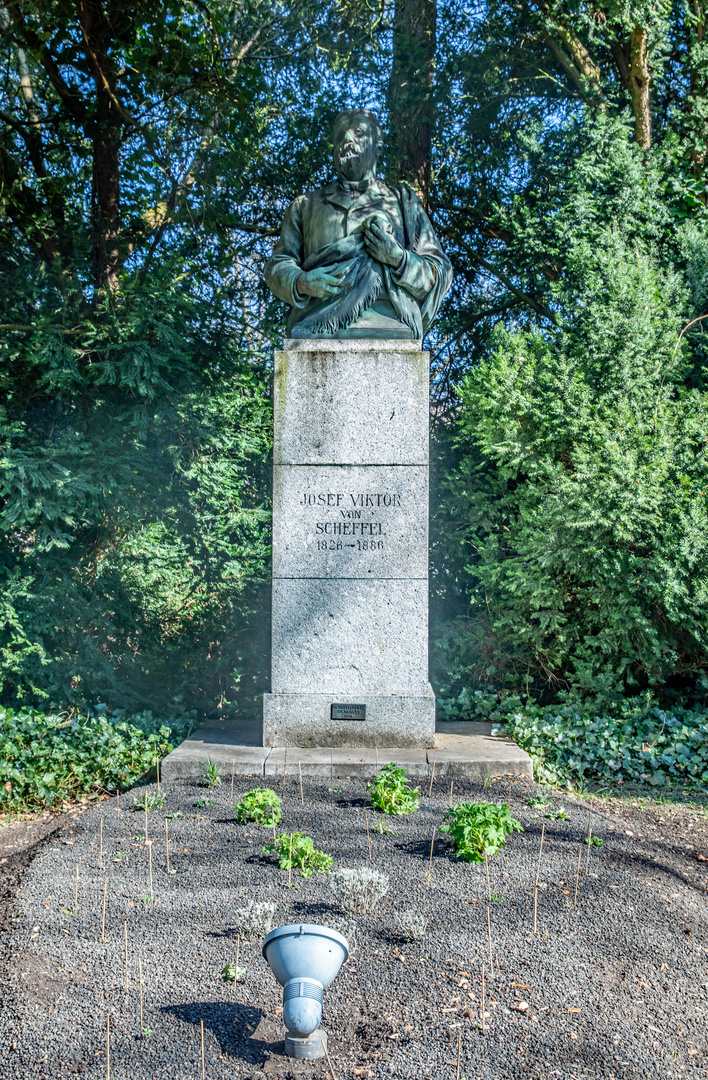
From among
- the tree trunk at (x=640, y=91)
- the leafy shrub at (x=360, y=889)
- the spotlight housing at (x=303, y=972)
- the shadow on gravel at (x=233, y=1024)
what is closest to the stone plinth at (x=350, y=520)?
the leafy shrub at (x=360, y=889)

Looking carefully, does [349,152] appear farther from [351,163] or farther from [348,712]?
[348,712]

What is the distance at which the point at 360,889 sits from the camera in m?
3.12

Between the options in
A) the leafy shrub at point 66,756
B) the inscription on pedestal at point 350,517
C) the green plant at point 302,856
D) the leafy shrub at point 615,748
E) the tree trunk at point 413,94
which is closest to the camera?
the green plant at point 302,856

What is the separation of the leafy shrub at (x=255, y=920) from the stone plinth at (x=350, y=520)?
7.41 feet

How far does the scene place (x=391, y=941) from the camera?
9.62 ft

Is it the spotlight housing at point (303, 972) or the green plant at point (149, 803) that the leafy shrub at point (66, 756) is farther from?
the spotlight housing at point (303, 972)

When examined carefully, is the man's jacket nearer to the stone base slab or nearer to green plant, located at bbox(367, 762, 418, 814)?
the stone base slab

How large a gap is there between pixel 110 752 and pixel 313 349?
8.90ft

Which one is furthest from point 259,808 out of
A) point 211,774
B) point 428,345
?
point 428,345

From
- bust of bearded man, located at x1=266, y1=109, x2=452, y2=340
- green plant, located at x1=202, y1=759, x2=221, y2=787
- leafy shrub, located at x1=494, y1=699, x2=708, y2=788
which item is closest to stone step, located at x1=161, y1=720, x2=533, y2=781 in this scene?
green plant, located at x1=202, y1=759, x2=221, y2=787

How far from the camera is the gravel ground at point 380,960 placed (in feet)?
7.59

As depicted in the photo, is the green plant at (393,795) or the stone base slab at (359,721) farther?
the stone base slab at (359,721)

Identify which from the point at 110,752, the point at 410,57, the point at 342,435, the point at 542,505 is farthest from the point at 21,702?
the point at 410,57

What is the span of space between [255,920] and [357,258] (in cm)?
388
